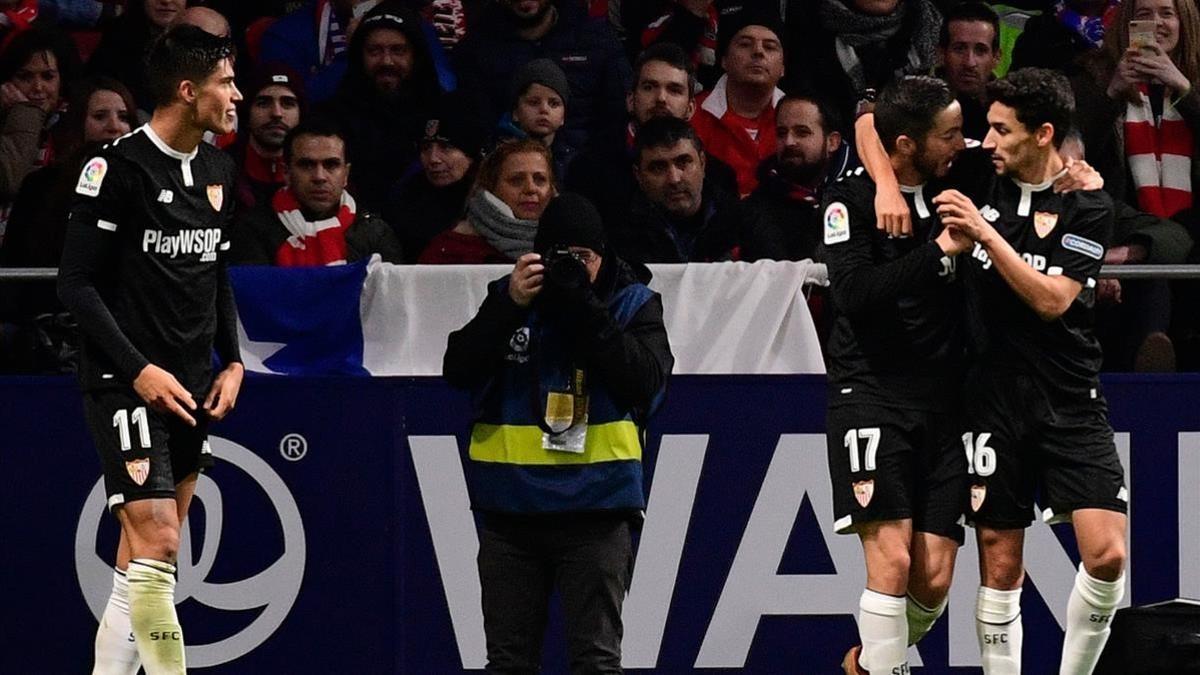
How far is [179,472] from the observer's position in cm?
742

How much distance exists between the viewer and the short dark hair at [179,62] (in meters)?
7.29

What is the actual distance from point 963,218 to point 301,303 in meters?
2.94

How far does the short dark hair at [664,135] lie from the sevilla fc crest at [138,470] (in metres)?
3.14

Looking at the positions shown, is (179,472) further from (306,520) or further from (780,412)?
(780,412)

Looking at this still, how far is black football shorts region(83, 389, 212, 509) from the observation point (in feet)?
23.5

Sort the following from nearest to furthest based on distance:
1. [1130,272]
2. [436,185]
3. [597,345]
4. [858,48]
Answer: [597,345]
[1130,272]
[436,185]
[858,48]

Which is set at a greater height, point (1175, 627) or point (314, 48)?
point (314, 48)

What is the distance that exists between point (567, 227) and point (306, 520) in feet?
7.62

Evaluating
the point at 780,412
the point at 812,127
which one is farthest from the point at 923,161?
the point at 812,127

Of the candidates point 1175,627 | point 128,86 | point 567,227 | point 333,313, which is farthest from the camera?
point 128,86

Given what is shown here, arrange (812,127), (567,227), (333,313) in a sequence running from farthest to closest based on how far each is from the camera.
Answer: (812,127)
(333,313)
(567,227)

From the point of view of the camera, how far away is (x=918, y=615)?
306 inches

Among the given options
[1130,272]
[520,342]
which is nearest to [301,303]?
[520,342]

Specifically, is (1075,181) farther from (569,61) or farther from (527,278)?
(569,61)
